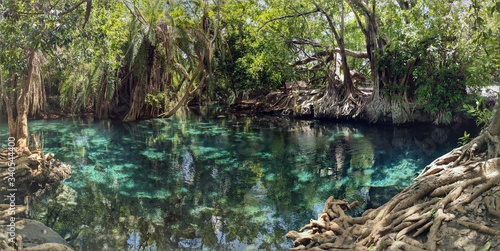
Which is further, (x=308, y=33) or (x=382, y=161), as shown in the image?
(x=308, y=33)

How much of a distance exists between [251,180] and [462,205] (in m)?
5.48

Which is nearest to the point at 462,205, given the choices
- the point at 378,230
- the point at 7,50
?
the point at 378,230

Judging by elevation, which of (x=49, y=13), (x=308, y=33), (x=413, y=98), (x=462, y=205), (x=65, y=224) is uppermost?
(x=308, y=33)

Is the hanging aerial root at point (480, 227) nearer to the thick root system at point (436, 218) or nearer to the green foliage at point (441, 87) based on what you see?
the thick root system at point (436, 218)

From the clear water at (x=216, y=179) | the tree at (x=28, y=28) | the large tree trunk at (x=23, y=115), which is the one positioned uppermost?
the tree at (x=28, y=28)

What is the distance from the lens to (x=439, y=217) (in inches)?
192

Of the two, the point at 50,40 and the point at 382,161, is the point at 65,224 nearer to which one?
the point at 50,40

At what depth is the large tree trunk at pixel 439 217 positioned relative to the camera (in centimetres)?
461

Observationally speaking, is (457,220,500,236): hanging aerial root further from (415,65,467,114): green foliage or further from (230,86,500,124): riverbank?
(415,65,467,114): green foliage

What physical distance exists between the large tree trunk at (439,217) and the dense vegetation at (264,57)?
22.0ft

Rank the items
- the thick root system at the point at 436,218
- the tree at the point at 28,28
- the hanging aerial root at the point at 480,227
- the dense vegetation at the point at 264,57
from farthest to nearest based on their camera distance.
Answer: the dense vegetation at the point at 264,57, the tree at the point at 28,28, the thick root system at the point at 436,218, the hanging aerial root at the point at 480,227

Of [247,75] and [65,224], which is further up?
[247,75]

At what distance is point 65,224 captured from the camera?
7.06 meters

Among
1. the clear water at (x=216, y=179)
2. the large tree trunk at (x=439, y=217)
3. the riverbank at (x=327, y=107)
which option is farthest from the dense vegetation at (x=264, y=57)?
the large tree trunk at (x=439, y=217)
